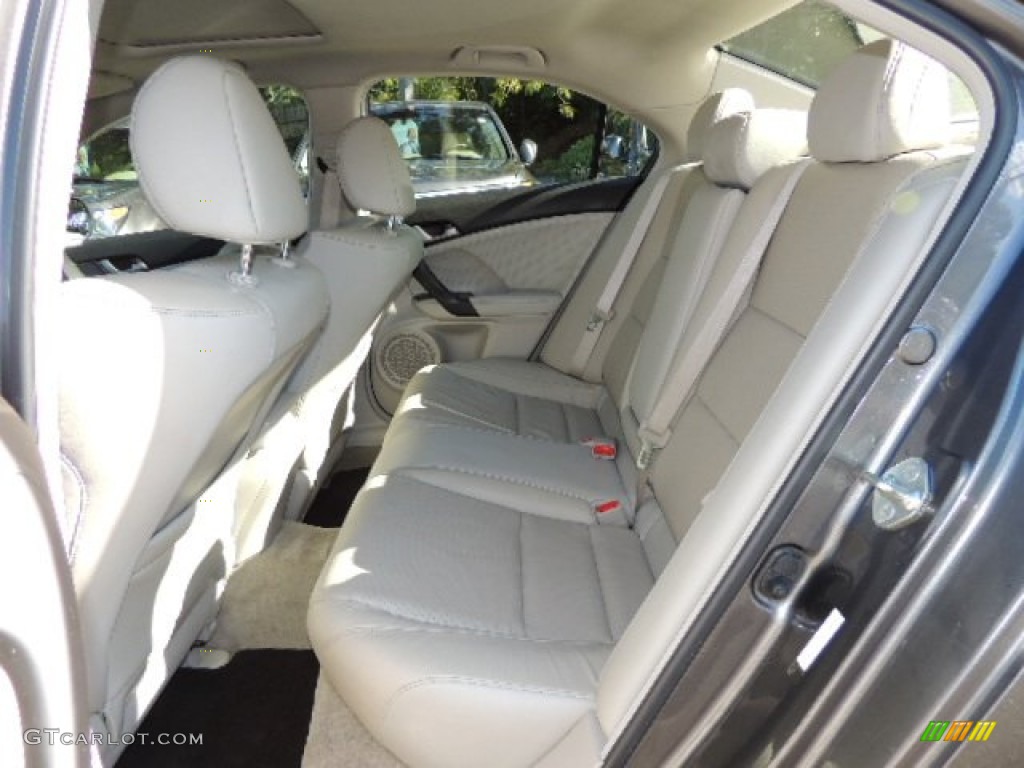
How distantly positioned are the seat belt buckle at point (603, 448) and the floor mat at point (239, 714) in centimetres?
79

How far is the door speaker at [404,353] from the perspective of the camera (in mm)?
2895

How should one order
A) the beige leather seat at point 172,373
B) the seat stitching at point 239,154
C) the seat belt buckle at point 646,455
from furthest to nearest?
the seat belt buckle at point 646,455
the seat stitching at point 239,154
the beige leather seat at point 172,373

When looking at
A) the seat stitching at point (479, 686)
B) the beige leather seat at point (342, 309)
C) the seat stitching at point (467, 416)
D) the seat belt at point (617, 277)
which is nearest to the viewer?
the seat stitching at point (479, 686)

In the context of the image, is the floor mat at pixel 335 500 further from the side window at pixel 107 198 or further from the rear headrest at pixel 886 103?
the rear headrest at pixel 886 103

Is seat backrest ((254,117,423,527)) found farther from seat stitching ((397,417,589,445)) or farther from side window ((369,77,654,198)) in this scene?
side window ((369,77,654,198))

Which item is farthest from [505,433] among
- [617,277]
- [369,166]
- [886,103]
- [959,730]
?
[959,730]

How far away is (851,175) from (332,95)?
1.82 metres

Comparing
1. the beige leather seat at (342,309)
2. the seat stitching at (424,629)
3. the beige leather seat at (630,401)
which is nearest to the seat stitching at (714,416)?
the beige leather seat at (630,401)

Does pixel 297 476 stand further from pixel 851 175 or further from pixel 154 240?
pixel 851 175

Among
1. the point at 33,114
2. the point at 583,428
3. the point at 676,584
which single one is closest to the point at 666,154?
the point at 583,428

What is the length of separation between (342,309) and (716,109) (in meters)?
1.04

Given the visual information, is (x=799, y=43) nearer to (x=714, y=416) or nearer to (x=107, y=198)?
(x=714, y=416)

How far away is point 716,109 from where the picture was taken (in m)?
2.13

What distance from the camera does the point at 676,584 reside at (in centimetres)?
99
